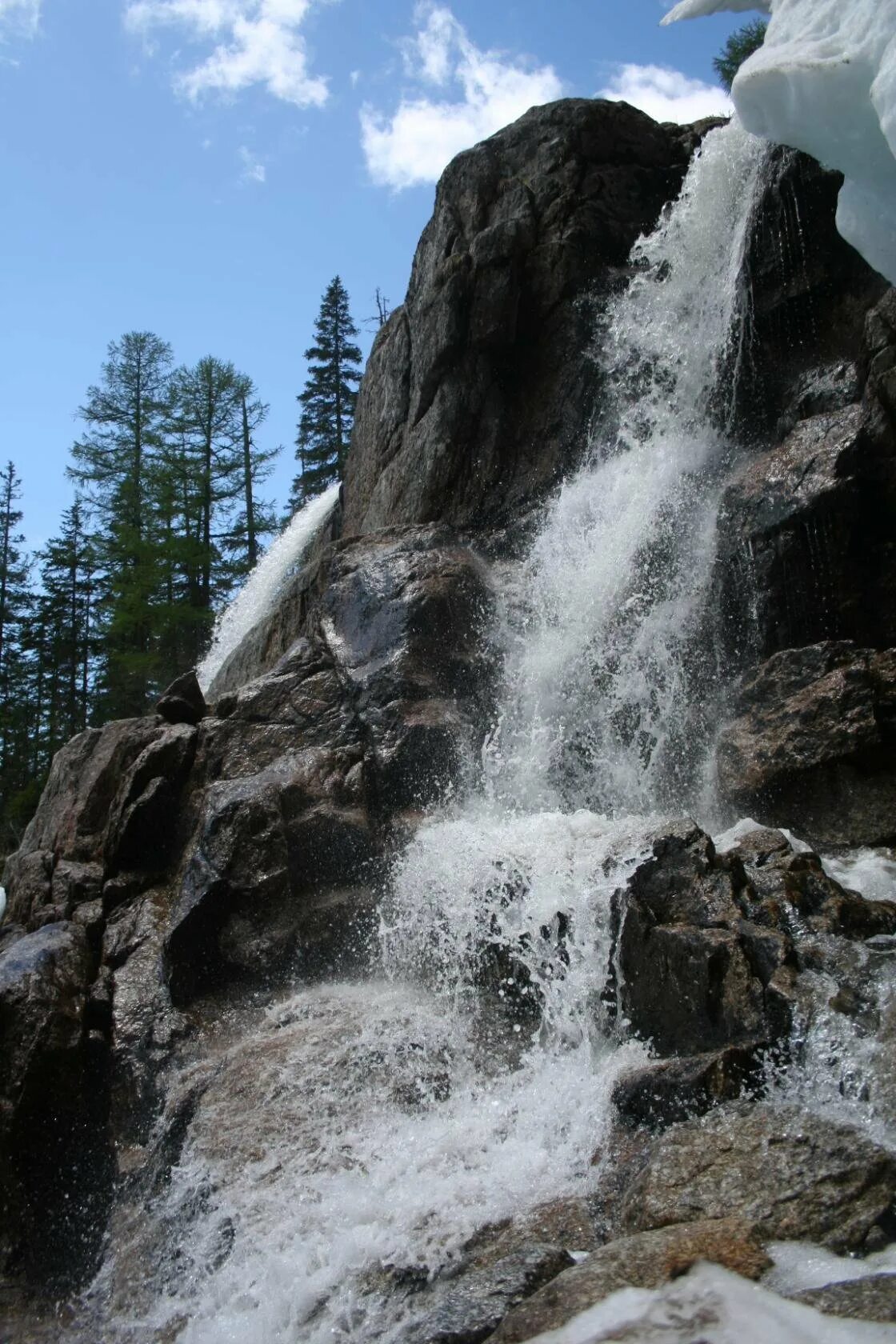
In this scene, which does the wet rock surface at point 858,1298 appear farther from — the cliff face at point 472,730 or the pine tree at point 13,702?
the pine tree at point 13,702

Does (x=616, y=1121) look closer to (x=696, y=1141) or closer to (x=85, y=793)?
(x=696, y=1141)

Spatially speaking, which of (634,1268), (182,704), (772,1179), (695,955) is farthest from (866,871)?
(182,704)

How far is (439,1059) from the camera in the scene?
26.3 ft

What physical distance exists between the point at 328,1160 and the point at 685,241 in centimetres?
1294

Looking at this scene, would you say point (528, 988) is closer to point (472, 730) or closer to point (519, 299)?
point (472, 730)

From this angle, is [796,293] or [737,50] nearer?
[796,293]

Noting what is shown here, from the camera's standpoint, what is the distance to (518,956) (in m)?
8.42

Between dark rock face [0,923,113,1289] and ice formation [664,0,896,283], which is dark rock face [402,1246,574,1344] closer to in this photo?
dark rock face [0,923,113,1289]

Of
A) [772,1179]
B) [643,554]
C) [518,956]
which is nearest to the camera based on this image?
[772,1179]

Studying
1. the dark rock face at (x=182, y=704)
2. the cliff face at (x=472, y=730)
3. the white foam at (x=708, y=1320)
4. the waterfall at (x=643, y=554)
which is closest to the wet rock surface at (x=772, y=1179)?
the cliff face at (x=472, y=730)

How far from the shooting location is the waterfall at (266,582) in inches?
915

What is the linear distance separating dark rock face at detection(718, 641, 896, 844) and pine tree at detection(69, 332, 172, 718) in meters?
21.3

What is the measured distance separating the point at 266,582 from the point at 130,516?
36.1 feet

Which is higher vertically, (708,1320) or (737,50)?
(737,50)
